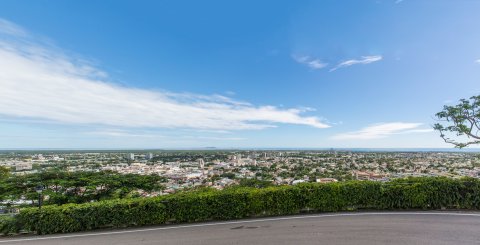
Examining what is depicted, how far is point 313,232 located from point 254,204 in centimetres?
223

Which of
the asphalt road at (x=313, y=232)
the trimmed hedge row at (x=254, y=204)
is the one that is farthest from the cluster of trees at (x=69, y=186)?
the asphalt road at (x=313, y=232)

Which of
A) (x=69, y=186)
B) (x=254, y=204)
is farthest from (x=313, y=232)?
(x=69, y=186)

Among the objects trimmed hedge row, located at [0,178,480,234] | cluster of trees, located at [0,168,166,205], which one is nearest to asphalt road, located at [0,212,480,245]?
trimmed hedge row, located at [0,178,480,234]

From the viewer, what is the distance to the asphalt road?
18.3ft

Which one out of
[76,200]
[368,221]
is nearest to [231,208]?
[368,221]

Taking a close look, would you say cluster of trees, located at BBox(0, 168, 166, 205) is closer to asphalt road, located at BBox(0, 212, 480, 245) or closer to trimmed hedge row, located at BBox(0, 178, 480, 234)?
trimmed hedge row, located at BBox(0, 178, 480, 234)

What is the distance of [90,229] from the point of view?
7.05 metres

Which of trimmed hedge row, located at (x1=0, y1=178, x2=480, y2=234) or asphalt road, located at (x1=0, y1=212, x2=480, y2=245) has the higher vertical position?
trimmed hedge row, located at (x1=0, y1=178, x2=480, y2=234)

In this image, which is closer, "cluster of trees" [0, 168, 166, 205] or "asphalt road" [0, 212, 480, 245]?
"asphalt road" [0, 212, 480, 245]

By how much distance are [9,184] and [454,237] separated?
16.3 metres

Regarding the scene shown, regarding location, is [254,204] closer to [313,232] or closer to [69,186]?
[313,232]

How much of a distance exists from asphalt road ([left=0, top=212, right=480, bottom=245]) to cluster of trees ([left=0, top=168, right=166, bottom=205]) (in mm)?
3637

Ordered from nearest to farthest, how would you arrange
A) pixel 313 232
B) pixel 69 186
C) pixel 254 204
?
pixel 313 232 → pixel 254 204 → pixel 69 186

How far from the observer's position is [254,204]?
25.4 ft
